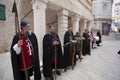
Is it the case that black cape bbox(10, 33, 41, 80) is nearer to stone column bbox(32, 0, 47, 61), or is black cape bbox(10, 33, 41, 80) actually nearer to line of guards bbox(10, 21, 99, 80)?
line of guards bbox(10, 21, 99, 80)

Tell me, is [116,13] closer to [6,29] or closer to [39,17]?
[6,29]

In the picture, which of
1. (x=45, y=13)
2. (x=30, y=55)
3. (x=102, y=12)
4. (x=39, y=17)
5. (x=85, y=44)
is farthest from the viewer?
(x=102, y=12)

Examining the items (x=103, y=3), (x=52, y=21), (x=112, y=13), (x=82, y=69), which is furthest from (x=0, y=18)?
(x=112, y=13)

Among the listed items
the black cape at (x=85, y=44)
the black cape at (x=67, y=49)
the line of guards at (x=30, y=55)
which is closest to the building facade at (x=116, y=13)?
the black cape at (x=85, y=44)

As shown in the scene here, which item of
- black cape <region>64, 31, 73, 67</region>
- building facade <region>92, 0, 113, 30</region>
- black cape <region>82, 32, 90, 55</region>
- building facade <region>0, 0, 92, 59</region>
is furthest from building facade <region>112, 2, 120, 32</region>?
black cape <region>64, 31, 73, 67</region>

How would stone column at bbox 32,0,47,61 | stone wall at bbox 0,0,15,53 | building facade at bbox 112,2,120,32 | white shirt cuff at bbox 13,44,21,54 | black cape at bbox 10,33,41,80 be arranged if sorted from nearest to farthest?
white shirt cuff at bbox 13,44,21,54
black cape at bbox 10,33,41,80
stone column at bbox 32,0,47,61
stone wall at bbox 0,0,15,53
building facade at bbox 112,2,120,32

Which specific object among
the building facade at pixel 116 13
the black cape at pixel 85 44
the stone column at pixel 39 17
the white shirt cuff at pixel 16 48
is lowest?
the black cape at pixel 85 44

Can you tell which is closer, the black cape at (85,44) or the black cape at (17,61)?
the black cape at (17,61)

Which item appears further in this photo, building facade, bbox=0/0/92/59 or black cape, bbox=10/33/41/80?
building facade, bbox=0/0/92/59

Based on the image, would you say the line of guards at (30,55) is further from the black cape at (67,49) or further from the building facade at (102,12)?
the building facade at (102,12)

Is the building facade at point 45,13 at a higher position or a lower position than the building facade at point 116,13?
lower

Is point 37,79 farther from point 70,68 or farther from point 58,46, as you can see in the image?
point 70,68

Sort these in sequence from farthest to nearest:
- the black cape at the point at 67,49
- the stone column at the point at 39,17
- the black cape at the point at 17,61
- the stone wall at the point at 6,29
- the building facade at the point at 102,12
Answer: the building facade at the point at 102,12, the stone wall at the point at 6,29, the black cape at the point at 67,49, the stone column at the point at 39,17, the black cape at the point at 17,61

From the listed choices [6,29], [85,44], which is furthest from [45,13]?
[85,44]
